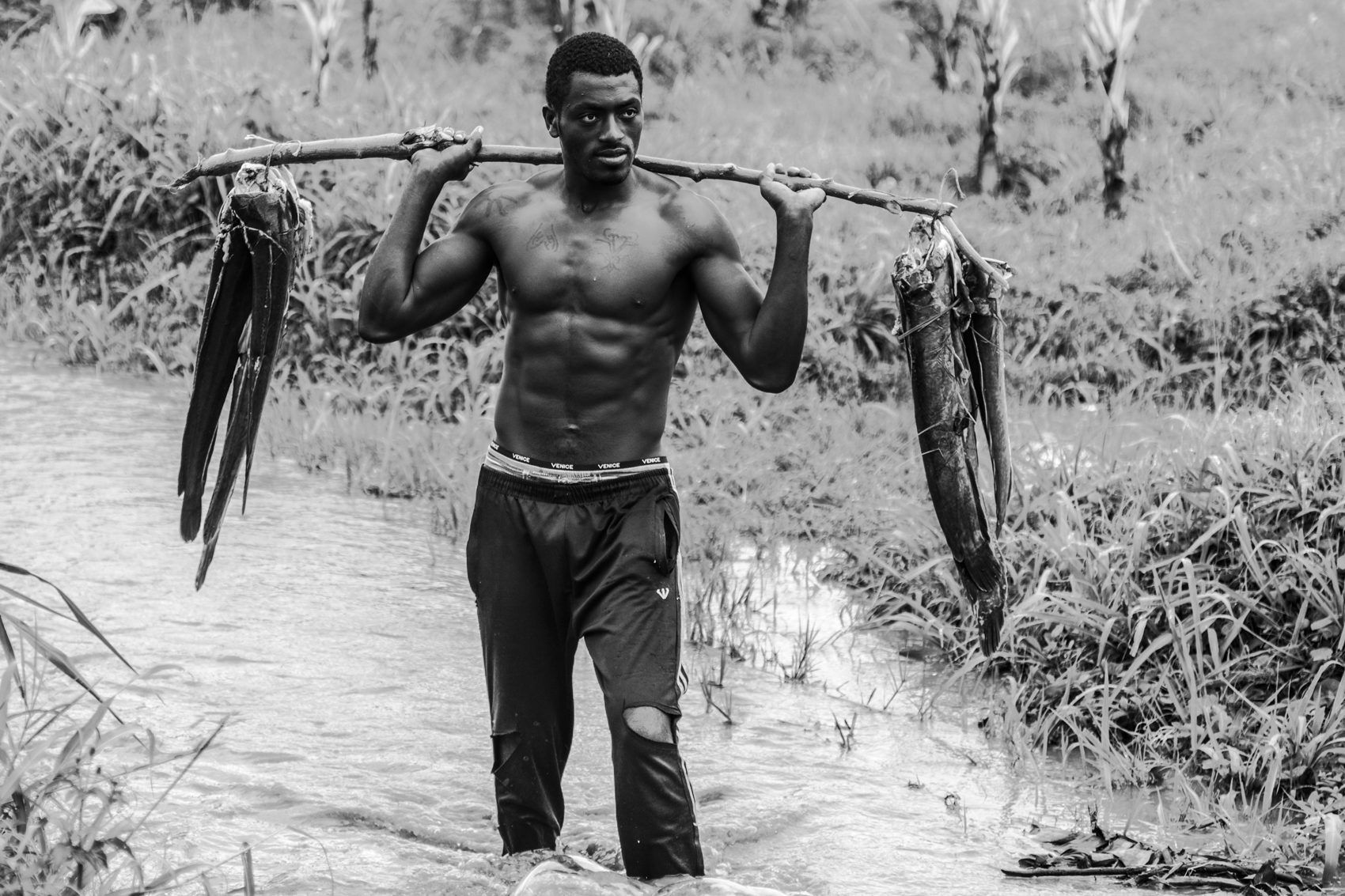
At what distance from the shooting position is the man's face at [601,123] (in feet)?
10.2

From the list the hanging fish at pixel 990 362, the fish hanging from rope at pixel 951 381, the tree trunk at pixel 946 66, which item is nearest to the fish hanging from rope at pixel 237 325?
the fish hanging from rope at pixel 951 381

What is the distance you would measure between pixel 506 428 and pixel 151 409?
4.51m

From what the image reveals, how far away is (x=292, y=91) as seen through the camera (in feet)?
30.0

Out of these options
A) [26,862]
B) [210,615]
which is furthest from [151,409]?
[26,862]

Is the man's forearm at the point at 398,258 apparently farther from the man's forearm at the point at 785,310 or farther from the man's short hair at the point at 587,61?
the man's forearm at the point at 785,310

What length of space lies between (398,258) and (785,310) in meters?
0.80

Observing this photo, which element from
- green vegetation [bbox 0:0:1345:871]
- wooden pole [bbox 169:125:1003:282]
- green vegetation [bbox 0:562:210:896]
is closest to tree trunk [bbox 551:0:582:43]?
green vegetation [bbox 0:0:1345:871]

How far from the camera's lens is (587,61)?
3.10 meters

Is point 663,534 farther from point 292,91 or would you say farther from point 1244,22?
point 1244,22

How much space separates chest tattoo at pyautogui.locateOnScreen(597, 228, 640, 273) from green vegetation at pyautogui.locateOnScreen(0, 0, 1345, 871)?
209 centimetres

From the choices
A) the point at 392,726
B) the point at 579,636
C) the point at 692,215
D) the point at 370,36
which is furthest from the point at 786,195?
the point at 370,36

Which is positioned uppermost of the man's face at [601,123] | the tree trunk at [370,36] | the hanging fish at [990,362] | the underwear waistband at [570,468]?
the tree trunk at [370,36]

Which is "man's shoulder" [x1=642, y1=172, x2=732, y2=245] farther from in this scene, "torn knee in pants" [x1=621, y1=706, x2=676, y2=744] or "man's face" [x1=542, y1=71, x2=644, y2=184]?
"torn knee in pants" [x1=621, y1=706, x2=676, y2=744]

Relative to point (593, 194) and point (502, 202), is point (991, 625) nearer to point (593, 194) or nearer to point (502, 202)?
point (593, 194)
